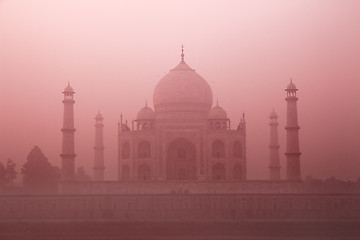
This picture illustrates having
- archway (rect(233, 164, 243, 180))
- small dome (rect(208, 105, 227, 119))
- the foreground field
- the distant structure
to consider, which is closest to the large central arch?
the distant structure

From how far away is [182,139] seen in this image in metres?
28.6

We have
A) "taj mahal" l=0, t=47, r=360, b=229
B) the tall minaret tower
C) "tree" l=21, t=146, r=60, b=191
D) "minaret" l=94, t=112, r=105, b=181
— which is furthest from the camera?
"tree" l=21, t=146, r=60, b=191

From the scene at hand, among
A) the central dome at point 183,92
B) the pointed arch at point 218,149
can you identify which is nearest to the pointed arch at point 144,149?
the central dome at point 183,92

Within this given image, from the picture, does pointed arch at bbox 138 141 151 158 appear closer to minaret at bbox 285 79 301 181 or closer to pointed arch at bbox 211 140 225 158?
pointed arch at bbox 211 140 225 158

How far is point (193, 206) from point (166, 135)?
4690mm

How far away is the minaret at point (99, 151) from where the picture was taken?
29891 mm

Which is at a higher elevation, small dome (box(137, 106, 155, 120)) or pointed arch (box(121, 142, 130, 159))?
small dome (box(137, 106, 155, 120))

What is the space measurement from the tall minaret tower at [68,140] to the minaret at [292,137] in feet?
22.2

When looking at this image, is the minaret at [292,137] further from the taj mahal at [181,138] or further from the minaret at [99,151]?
the minaret at [99,151]

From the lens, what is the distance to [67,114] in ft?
89.9

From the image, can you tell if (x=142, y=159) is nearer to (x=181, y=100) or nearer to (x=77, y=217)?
(x=181, y=100)

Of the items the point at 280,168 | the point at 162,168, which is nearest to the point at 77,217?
the point at 162,168

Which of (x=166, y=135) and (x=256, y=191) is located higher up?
(x=166, y=135)

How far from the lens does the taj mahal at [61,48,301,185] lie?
92.9 feet
